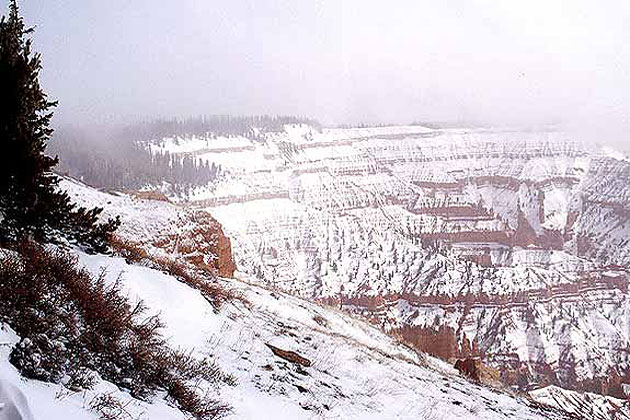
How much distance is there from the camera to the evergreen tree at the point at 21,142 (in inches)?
272

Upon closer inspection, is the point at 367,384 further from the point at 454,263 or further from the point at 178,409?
the point at 454,263

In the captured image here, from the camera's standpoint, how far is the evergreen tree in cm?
690

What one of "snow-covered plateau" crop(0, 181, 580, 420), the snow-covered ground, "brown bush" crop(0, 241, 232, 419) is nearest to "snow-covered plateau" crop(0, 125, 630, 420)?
"snow-covered plateau" crop(0, 181, 580, 420)

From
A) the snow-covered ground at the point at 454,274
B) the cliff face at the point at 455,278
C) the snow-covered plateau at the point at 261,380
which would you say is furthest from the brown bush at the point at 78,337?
the snow-covered ground at the point at 454,274

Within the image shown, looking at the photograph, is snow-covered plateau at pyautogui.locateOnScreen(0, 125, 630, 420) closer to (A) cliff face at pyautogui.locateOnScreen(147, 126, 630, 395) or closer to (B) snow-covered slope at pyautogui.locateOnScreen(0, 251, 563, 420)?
(B) snow-covered slope at pyautogui.locateOnScreen(0, 251, 563, 420)

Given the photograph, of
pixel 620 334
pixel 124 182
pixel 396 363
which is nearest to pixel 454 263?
pixel 620 334

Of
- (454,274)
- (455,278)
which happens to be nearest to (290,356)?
(455,278)

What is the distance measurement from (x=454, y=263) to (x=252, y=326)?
137 m

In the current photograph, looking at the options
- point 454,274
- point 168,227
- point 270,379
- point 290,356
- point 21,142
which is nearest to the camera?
point 21,142

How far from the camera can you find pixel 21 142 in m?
6.92

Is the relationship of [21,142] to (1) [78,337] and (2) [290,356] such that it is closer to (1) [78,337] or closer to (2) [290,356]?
(1) [78,337]

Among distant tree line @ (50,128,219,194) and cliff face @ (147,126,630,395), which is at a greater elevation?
distant tree line @ (50,128,219,194)

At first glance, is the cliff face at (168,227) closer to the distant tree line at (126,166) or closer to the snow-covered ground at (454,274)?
the snow-covered ground at (454,274)

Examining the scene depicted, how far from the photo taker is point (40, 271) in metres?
5.67
